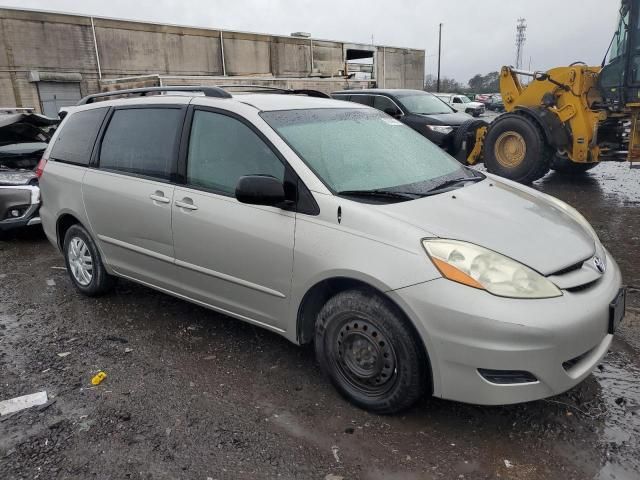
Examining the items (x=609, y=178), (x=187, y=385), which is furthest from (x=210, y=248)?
(x=609, y=178)

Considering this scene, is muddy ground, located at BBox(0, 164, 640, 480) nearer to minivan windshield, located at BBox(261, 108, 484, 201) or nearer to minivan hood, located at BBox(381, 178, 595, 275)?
minivan hood, located at BBox(381, 178, 595, 275)

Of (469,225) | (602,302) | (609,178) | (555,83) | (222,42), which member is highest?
(222,42)

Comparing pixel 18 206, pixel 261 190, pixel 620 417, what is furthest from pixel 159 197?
pixel 18 206

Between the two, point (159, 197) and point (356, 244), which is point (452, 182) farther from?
point (159, 197)

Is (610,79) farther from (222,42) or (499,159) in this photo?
(222,42)

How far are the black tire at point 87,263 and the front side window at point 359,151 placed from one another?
83.6 inches

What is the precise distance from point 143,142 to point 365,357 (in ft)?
7.75

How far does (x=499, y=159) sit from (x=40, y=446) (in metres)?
8.43

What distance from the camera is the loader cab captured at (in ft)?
24.8

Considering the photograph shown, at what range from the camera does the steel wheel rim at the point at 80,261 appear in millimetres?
4480

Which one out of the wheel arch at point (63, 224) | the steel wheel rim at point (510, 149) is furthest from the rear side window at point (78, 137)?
the steel wheel rim at point (510, 149)

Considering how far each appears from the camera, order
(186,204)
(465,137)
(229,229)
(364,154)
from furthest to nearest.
Answer: (465,137), (186,204), (364,154), (229,229)

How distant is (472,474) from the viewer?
2.37 meters

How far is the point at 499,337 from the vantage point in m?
2.33
